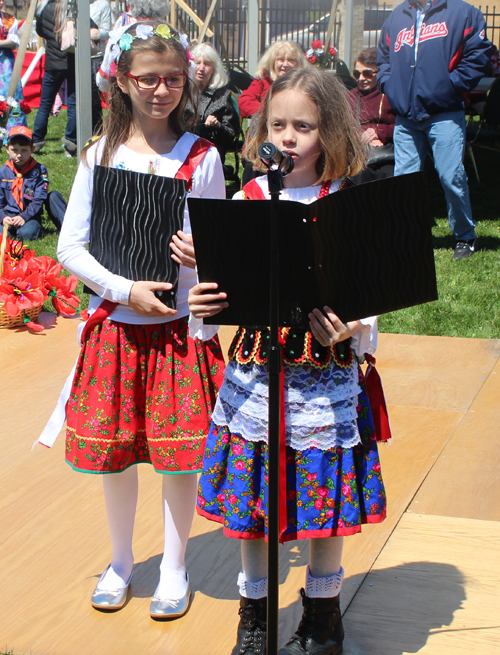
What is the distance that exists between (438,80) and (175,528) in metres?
4.82

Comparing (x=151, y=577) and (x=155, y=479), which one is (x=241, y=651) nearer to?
(x=151, y=577)

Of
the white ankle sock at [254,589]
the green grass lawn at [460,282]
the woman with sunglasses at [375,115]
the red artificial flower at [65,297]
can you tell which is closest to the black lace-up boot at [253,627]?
the white ankle sock at [254,589]

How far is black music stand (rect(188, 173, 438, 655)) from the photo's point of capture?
5.54 ft

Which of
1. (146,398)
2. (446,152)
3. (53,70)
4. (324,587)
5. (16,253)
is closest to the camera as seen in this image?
(324,587)

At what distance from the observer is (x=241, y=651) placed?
2.17 m

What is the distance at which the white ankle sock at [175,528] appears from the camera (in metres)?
2.42

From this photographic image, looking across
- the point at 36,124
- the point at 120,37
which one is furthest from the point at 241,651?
the point at 36,124

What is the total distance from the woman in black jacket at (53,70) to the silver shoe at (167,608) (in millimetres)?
9139

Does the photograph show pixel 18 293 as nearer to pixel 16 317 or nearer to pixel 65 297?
pixel 16 317

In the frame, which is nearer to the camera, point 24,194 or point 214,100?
point 24,194

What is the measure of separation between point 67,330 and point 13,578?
2838 mm

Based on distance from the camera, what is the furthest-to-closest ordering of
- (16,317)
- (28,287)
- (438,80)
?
(438,80), (28,287), (16,317)

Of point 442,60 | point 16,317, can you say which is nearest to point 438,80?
point 442,60

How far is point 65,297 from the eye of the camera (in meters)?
5.62
